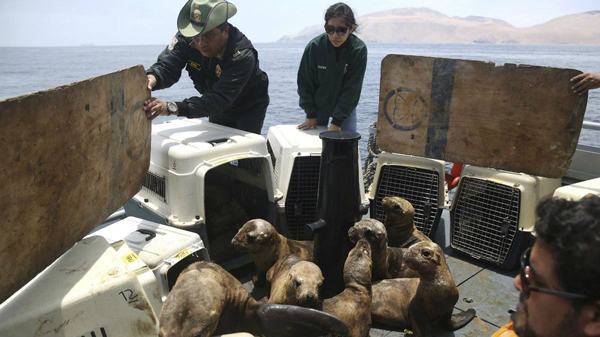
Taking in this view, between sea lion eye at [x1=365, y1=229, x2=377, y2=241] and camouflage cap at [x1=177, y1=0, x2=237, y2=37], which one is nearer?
sea lion eye at [x1=365, y1=229, x2=377, y2=241]

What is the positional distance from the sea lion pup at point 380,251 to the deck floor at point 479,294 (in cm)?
46

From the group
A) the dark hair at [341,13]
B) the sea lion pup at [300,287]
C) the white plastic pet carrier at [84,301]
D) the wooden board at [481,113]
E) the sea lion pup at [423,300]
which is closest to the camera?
the white plastic pet carrier at [84,301]

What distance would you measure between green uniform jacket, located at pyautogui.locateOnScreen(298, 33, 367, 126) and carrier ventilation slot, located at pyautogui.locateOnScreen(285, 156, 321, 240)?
845mm

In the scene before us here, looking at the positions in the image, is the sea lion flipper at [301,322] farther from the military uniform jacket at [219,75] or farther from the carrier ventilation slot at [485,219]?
the military uniform jacket at [219,75]

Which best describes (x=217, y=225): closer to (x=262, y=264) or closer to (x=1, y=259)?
(x=262, y=264)

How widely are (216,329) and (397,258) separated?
5.54ft

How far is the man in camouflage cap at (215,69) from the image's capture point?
179 inches

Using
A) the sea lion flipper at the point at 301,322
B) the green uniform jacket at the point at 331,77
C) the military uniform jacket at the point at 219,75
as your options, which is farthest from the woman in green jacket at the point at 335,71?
the sea lion flipper at the point at 301,322

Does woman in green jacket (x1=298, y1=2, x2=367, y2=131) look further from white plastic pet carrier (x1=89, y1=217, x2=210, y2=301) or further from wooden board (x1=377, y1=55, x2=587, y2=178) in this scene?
white plastic pet carrier (x1=89, y1=217, x2=210, y2=301)

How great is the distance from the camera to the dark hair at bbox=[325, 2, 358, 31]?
191 inches

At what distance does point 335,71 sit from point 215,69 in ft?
4.12

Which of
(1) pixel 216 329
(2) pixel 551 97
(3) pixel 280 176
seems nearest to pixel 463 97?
(2) pixel 551 97

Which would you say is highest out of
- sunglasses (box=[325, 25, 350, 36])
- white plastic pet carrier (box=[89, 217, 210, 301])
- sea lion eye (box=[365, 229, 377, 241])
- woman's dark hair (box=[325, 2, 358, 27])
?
woman's dark hair (box=[325, 2, 358, 27])

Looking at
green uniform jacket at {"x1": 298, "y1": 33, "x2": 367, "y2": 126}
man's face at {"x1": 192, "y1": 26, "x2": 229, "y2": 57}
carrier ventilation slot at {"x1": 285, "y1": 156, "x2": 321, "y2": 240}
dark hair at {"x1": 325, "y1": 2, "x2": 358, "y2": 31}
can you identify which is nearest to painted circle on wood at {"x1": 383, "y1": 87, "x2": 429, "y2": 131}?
green uniform jacket at {"x1": 298, "y1": 33, "x2": 367, "y2": 126}
